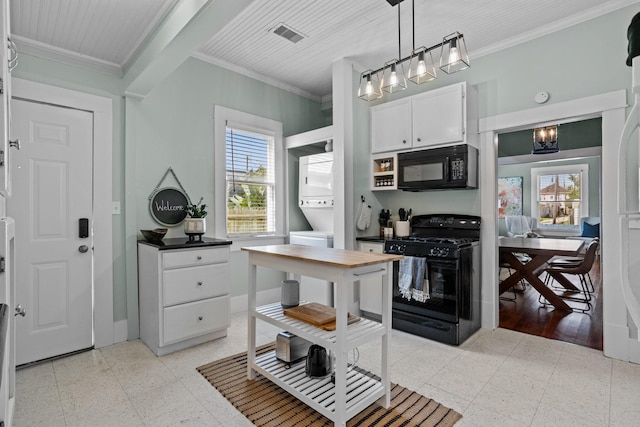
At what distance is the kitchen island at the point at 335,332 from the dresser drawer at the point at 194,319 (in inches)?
30.7

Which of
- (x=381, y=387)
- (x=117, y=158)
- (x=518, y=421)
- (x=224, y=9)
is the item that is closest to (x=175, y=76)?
(x=117, y=158)

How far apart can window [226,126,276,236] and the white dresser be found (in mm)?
877

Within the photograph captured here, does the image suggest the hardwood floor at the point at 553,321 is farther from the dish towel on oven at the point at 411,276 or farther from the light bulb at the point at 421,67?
the light bulb at the point at 421,67

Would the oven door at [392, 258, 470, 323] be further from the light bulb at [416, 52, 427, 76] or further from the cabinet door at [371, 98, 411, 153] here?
the light bulb at [416, 52, 427, 76]

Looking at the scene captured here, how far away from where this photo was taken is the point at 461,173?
322 centimetres

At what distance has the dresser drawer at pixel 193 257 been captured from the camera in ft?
9.18

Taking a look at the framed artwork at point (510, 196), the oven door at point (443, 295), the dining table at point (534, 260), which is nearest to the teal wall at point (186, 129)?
the oven door at point (443, 295)

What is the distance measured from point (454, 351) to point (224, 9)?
9.96 feet

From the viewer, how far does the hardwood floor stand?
317cm

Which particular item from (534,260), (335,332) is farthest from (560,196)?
(335,332)

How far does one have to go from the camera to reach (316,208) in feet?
13.8

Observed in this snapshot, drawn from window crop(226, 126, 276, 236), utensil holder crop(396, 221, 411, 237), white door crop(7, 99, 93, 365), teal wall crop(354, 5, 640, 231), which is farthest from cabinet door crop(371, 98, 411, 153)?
white door crop(7, 99, 93, 365)

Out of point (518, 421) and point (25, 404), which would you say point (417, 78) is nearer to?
point (518, 421)

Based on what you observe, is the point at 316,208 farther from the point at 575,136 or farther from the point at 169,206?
the point at 575,136
